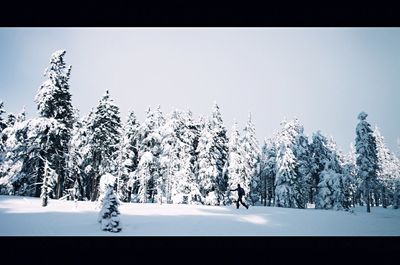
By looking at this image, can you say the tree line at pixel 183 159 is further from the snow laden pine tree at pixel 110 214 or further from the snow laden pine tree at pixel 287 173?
the snow laden pine tree at pixel 110 214

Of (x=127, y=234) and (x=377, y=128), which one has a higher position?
(x=377, y=128)

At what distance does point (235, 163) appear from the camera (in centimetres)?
4375

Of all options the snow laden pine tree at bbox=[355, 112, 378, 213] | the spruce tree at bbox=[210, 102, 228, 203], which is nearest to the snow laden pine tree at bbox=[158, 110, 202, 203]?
the spruce tree at bbox=[210, 102, 228, 203]

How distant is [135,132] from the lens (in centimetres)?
4769

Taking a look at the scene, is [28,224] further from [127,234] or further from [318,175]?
[318,175]

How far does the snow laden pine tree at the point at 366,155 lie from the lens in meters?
45.2

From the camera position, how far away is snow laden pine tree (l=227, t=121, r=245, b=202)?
141 feet

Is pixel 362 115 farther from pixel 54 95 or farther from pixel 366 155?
pixel 54 95

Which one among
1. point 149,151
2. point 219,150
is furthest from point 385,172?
point 149,151

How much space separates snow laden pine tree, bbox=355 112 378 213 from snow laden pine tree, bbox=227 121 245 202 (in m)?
18.7

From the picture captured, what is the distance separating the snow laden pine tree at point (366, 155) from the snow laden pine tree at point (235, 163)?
18.7 meters
